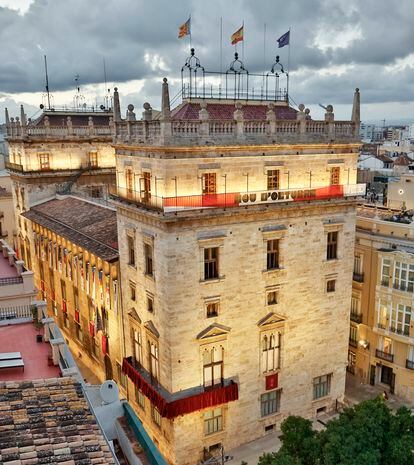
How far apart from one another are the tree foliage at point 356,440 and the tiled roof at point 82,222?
909 inches

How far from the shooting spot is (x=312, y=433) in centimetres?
2520

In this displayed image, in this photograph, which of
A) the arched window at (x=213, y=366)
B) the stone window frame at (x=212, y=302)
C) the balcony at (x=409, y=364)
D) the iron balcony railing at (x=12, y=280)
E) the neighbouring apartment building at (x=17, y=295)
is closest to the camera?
the stone window frame at (x=212, y=302)

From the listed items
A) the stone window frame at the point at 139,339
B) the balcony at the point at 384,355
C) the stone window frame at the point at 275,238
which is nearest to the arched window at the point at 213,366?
the stone window frame at the point at 139,339

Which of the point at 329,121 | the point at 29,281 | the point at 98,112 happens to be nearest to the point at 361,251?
the point at 329,121

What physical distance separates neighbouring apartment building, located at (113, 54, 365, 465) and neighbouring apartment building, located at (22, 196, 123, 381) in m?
3.90

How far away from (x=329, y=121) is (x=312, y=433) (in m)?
24.2

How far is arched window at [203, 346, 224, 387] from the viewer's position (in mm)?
37594

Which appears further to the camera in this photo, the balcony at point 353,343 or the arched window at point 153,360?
the balcony at point 353,343

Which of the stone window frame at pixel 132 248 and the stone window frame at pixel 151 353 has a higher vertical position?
the stone window frame at pixel 132 248

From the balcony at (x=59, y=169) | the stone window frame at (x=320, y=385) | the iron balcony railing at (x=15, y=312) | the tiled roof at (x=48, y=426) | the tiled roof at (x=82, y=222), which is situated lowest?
the stone window frame at (x=320, y=385)

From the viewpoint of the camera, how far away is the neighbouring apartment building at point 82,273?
4569cm

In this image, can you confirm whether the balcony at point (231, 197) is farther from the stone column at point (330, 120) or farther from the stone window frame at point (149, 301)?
the stone window frame at point (149, 301)

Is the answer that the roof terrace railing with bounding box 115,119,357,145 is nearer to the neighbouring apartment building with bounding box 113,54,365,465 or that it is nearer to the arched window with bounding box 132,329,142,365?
the neighbouring apartment building with bounding box 113,54,365,465

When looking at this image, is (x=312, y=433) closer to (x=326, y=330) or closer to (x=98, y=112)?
(x=326, y=330)
